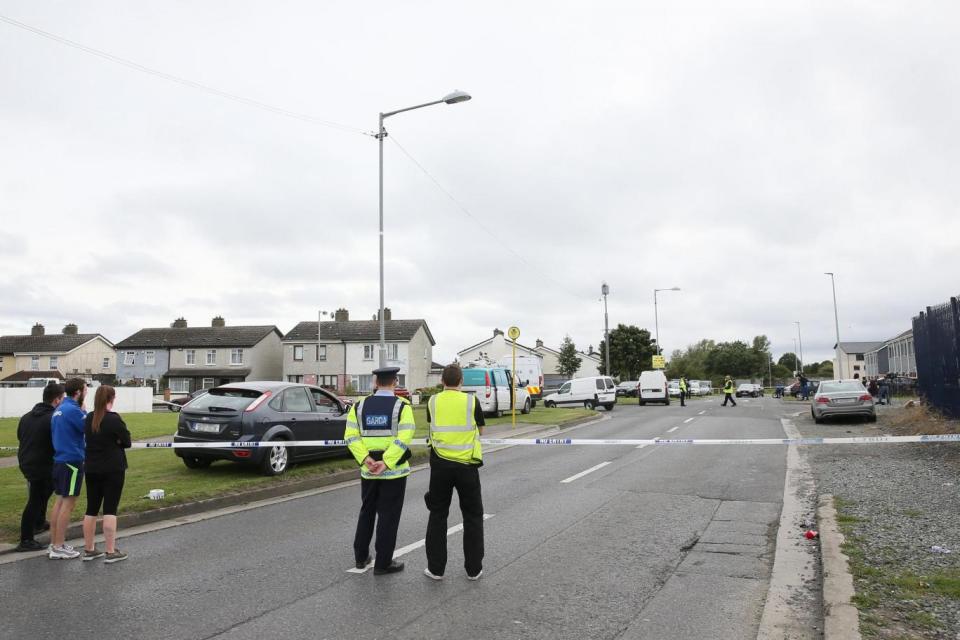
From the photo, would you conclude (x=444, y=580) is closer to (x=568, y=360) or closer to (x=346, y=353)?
(x=346, y=353)

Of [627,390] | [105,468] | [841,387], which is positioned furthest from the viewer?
[627,390]

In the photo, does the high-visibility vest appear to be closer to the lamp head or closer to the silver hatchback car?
the lamp head

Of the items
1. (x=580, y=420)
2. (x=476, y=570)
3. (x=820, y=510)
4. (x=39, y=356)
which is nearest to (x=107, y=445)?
(x=476, y=570)

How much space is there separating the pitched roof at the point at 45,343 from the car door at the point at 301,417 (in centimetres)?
6172

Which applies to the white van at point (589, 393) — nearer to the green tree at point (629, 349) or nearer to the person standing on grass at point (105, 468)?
the person standing on grass at point (105, 468)

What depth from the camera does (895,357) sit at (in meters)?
65.8

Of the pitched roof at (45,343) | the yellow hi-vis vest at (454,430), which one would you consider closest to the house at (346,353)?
the pitched roof at (45,343)

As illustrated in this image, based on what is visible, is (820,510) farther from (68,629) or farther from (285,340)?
(285,340)

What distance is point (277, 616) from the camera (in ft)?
15.6

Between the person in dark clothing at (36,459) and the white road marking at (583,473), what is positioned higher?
the person in dark clothing at (36,459)

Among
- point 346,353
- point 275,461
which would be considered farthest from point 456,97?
point 346,353

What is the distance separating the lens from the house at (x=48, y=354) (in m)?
62.1

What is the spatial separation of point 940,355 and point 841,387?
4969 millimetres

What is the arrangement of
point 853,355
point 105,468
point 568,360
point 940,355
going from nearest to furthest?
point 105,468, point 940,355, point 568,360, point 853,355
